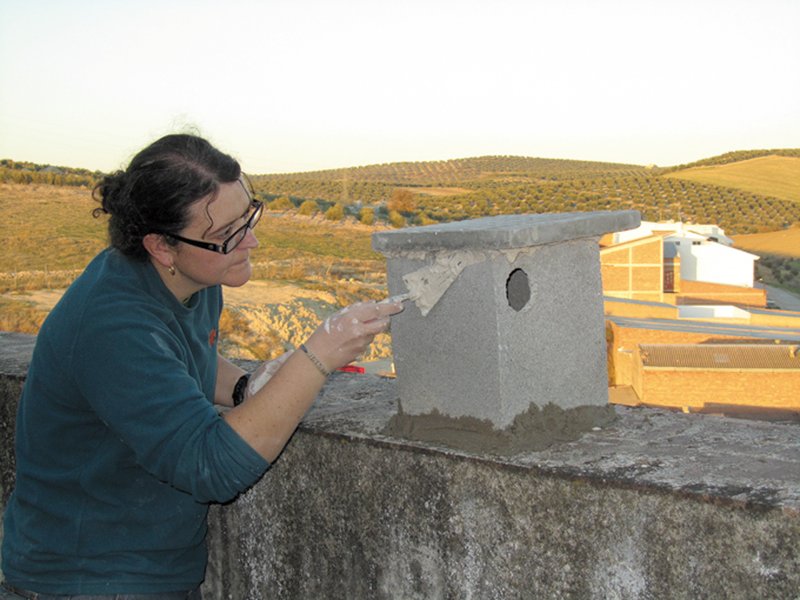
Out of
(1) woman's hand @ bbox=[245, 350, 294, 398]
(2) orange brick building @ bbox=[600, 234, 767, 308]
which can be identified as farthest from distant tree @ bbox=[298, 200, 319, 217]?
(1) woman's hand @ bbox=[245, 350, 294, 398]

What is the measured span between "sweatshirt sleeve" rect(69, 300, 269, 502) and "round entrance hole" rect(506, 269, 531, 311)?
32.1 inches

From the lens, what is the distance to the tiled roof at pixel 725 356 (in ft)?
80.1

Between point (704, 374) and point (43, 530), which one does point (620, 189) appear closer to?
point (704, 374)

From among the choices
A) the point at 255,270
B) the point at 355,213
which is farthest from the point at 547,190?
the point at 255,270

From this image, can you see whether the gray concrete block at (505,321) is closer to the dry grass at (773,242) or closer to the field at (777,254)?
the field at (777,254)

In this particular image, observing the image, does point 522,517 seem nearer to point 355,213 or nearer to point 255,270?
point 255,270

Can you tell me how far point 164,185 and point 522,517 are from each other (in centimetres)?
112

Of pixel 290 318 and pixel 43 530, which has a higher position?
pixel 43 530

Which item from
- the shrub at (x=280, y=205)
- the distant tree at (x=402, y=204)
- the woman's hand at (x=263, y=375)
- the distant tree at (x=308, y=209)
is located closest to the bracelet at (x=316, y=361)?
the woman's hand at (x=263, y=375)

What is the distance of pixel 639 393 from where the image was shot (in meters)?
25.6

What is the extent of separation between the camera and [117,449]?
1884mm

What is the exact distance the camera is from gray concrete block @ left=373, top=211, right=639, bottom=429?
6.82ft

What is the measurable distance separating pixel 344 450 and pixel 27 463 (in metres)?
0.80

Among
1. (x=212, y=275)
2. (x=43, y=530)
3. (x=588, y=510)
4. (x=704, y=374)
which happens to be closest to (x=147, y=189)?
(x=212, y=275)
